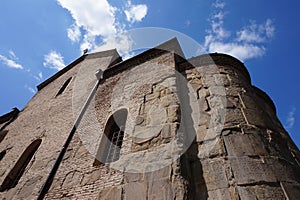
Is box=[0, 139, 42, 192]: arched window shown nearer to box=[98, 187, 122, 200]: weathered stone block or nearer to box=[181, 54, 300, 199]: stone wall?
box=[98, 187, 122, 200]: weathered stone block

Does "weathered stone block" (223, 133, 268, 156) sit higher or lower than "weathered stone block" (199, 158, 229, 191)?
higher

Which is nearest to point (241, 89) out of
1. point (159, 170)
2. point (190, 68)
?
point (190, 68)

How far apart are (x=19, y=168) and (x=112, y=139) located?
123 inches

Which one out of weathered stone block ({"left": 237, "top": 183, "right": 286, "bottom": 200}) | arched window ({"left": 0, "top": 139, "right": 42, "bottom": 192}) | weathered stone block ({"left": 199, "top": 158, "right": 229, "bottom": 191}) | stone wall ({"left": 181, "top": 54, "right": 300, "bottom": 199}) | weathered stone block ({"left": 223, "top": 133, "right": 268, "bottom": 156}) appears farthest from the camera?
arched window ({"left": 0, "top": 139, "right": 42, "bottom": 192})

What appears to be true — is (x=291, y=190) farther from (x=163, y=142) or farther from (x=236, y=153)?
(x=163, y=142)

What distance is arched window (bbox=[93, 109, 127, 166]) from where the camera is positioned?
4.55 meters

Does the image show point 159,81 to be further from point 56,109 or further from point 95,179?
point 56,109

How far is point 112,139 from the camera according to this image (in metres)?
5.02

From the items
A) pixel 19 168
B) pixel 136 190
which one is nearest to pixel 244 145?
pixel 136 190

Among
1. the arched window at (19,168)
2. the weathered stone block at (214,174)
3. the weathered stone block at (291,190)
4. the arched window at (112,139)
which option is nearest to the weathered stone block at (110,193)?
the arched window at (112,139)

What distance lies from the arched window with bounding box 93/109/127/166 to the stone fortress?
0.02m

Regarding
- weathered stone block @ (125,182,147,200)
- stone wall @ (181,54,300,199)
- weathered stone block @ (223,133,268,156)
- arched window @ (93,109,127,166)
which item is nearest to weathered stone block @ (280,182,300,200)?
stone wall @ (181,54,300,199)

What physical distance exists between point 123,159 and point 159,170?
0.86 metres

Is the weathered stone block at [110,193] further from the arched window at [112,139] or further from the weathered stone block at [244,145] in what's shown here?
the weathered stone block at [244,145]
